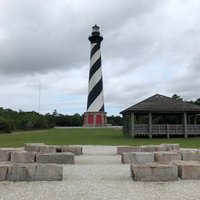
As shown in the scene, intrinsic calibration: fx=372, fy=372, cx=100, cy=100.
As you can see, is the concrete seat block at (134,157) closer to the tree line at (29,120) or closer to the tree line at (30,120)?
the tree line at (30,120)

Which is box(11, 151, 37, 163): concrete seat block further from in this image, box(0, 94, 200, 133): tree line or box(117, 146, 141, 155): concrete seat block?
box(0, 94, 200, 133): tree line

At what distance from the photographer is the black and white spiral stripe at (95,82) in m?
61.3

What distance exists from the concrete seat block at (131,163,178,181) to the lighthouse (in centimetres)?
5149

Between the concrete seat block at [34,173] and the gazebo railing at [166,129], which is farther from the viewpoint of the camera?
the gazebo railing at [166,129]

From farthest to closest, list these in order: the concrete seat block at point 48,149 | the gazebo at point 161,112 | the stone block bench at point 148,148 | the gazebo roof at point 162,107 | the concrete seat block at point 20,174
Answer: the gazebo at point 161,112 → the gazebo roof at point 162,107 → the stone block bench at point 148,148 → the concrete seat block at point 48,149 → the concrete seat block at point 20,174

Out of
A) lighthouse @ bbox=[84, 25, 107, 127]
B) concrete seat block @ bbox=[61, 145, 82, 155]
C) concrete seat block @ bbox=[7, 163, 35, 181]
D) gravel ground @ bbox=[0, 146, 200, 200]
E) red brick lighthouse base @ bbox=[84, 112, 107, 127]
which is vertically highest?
lighthouse @ bbox=[84, 25, 107, 127]

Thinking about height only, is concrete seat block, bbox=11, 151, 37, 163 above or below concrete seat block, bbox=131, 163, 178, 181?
above

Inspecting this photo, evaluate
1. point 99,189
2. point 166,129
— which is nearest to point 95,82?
point 166,129

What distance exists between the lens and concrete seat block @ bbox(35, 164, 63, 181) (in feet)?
32.5

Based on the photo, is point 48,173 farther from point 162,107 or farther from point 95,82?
point 95,82

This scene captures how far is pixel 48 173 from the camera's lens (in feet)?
32.8

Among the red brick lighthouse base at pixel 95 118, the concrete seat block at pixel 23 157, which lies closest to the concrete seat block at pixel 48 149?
the concrete seat block at pixel 23 157

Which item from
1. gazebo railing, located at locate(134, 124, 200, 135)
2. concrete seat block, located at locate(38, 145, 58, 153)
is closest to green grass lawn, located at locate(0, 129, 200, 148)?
gazebo railing, located at locate(134, 124, 200, 135)

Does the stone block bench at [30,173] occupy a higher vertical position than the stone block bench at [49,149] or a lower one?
lower
